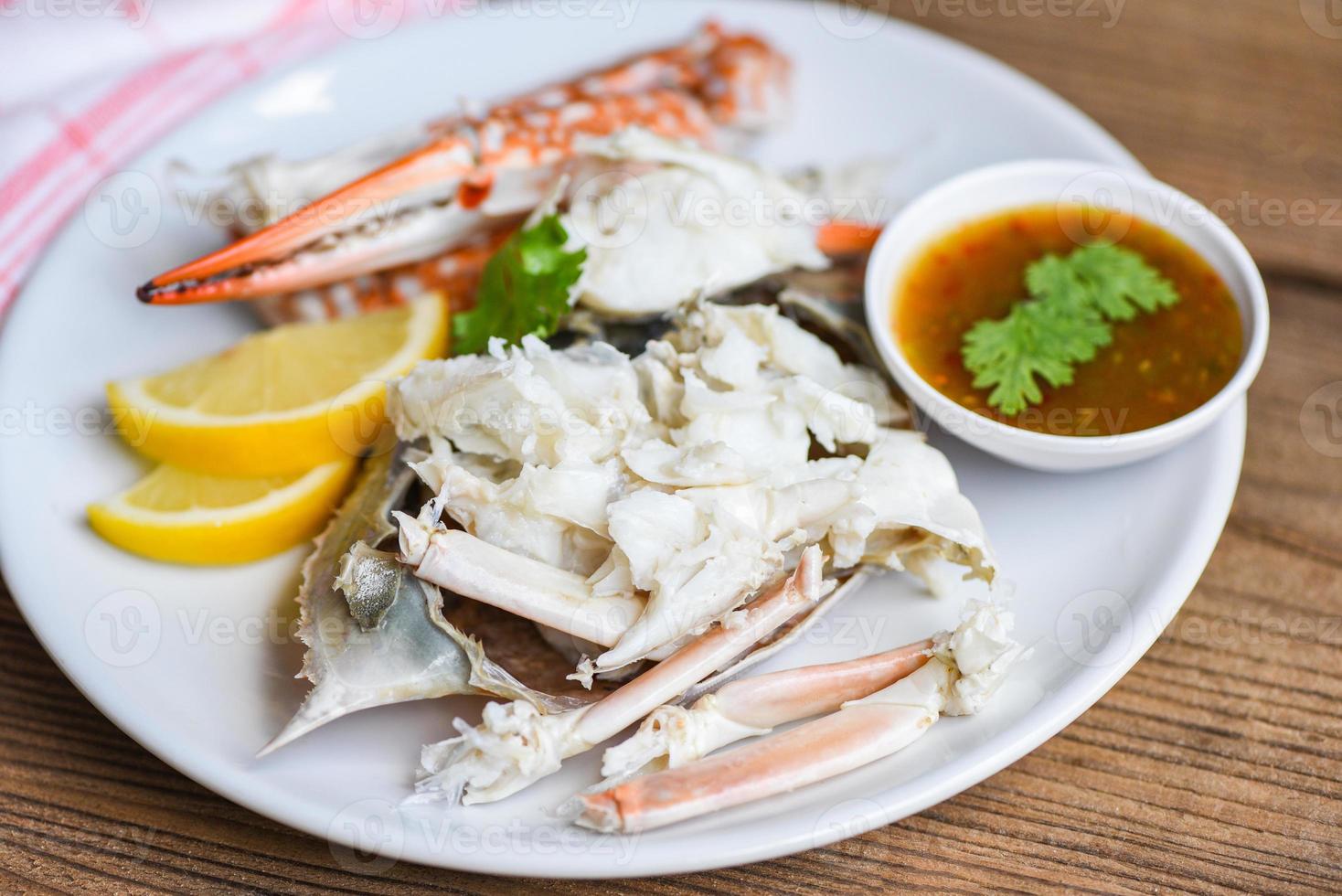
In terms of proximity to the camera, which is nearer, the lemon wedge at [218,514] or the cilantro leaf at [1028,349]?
the lemon wedge at [218,514]

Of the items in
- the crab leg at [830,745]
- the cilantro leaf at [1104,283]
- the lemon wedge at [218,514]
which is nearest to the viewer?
the crab leg at [830,745]

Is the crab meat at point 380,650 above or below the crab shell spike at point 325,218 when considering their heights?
below

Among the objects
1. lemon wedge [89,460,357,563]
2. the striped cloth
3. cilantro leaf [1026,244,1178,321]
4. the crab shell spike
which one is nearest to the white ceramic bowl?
cilantro leaf [1026,244,1178,321]

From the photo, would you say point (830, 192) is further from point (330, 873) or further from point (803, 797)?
point (330, 873)

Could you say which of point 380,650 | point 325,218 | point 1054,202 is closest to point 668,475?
point 380,650

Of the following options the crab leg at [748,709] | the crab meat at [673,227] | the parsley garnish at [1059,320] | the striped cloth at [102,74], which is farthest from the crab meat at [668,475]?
the striped cloth at [102,74]

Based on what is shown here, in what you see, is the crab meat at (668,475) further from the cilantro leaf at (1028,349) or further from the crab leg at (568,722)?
the cilantro leaf at (1028,349)

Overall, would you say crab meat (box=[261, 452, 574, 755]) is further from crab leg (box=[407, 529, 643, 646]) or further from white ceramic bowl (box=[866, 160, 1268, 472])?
white ceramic bowl (box=[866, 160, 1268, 472])

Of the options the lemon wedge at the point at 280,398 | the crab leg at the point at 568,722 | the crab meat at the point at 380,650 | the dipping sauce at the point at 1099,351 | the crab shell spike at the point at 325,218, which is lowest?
the dipping sauce at the point at 1099,351
